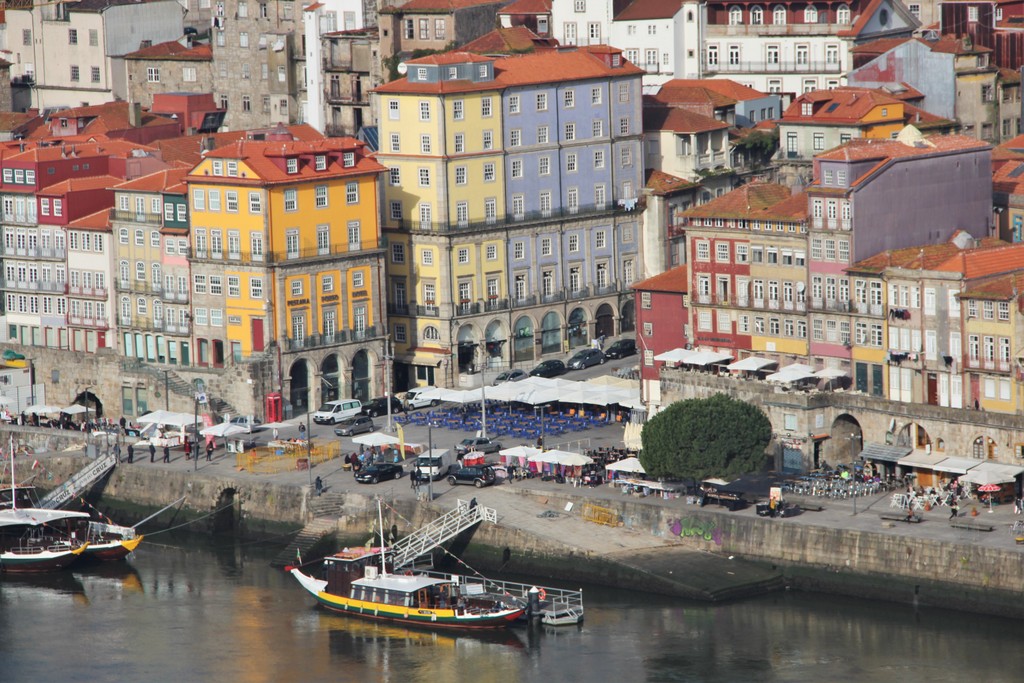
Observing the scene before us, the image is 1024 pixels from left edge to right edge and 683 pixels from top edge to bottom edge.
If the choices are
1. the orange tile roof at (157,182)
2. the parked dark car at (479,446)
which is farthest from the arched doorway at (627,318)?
the orange tile roof at (157,182)

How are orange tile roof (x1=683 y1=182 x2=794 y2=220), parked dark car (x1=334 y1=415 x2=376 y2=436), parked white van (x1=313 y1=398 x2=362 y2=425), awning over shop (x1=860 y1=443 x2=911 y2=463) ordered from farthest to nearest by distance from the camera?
parked white van (x1=313 y1=398 x2=362 y2=425) < parked dark car (x1=334 y1=415 x2=376 y2=436) < orange tile roof (x1=683 y1=182 x2=794 y2=220) < awning over shop (x1=860 y1=443 x2=911 y2=463)

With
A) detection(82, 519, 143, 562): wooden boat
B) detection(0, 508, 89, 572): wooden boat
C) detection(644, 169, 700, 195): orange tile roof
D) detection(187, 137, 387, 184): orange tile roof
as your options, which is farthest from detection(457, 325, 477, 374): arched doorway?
detection(0, 508, 89, 572): wooden boat

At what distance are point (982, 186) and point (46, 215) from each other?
2280 inches

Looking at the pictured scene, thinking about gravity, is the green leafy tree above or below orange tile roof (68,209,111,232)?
below

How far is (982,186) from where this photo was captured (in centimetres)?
15525

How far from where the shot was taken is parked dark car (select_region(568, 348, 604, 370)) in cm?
17100

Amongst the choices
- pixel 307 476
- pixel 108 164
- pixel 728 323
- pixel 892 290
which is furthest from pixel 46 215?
pixel 892 290

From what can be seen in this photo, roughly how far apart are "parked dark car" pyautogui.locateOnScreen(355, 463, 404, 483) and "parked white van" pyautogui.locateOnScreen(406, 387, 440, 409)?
1571 centimetres

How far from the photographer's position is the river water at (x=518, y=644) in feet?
407

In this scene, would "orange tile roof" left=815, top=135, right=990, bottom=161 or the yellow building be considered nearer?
"orange tile roof" left=815, top=135, right=990, bottom=161

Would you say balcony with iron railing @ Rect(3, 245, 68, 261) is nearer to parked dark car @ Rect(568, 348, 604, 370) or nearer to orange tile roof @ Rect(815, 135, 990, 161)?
parked dark car @ Rect(568, 348, 604, 370)

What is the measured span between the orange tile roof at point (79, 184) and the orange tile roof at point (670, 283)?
3654 centimetres

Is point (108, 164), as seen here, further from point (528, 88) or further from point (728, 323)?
point (728, 323)

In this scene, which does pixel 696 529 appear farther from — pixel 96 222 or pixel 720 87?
pixel 720 87
